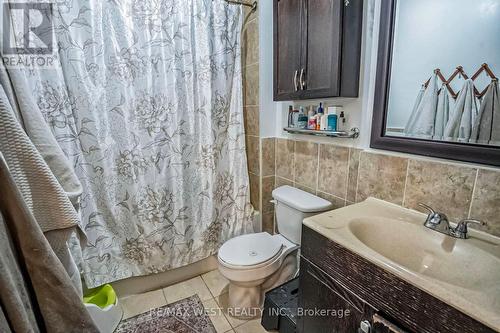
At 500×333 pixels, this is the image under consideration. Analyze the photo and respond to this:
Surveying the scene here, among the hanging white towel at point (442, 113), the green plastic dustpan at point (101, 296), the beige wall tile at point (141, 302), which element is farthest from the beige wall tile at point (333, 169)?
the green plastic dustpan at point (101, 296)

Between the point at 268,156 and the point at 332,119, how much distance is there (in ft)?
2.05

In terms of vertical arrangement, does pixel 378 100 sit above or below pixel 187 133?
above

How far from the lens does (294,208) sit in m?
1.51

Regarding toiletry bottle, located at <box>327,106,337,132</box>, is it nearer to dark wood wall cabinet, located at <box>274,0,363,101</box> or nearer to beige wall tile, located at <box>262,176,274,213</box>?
dark wood wall cabinet, located at <box>274,0,363,101</box>

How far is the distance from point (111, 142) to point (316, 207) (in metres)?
1.25

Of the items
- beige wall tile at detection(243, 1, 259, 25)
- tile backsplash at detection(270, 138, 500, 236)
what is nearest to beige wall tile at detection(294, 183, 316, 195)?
tile backsplash at detection(270, 138, 500, 236)

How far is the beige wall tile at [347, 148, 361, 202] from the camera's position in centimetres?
133

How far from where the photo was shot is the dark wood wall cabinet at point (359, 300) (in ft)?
2.15

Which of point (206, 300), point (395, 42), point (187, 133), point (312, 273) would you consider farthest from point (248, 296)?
point (395, 42)

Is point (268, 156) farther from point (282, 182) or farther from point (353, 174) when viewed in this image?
point (353, 174)

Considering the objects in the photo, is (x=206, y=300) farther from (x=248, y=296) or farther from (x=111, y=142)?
(x=111, y=142)

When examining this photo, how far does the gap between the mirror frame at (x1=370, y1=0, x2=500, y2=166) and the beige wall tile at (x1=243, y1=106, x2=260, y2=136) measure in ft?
2.78

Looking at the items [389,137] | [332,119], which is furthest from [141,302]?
[389,137]

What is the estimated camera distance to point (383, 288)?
2.52 ft
